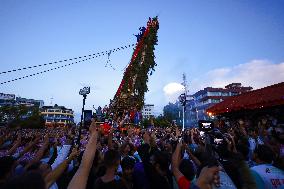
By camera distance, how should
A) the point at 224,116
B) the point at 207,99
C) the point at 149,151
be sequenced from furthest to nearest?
the point at 207,99 → the point at 224,116 → the point at 149,151

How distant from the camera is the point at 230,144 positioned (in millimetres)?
6582

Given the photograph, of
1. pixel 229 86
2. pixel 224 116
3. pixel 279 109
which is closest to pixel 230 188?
pixel 279 109

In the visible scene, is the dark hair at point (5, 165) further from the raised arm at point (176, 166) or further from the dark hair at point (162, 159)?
the dark hair at point (162, 159)

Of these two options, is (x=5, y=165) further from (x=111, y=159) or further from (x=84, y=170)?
(x=84, y=170)

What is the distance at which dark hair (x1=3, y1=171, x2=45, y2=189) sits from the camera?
162 cm

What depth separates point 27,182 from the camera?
165cm

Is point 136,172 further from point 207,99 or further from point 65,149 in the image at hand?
point 207,99

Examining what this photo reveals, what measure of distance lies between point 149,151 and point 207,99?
101 metres

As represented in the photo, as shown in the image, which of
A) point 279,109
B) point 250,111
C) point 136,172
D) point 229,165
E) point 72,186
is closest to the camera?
point 72,186

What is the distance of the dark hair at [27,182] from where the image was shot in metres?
1.62

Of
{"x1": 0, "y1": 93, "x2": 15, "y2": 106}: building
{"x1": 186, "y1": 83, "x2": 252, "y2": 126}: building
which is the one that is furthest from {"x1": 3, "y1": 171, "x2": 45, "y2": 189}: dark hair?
{"x1": 0, "y1": 93, "x2": 15, "y2": 106}: building

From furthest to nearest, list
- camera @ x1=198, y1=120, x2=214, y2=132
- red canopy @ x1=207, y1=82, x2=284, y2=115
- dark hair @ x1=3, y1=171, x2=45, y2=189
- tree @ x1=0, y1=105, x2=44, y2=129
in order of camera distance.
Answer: tree @ x1=0, y1=105, x2=44, y2=129 < red canopy @ x1=207, y1=82, x2=284, y2=115 < camera @ x1=198, y1=120, x2=214, y2=132 < dark hair @ x1=3, y1=171, x2=45, y2=189

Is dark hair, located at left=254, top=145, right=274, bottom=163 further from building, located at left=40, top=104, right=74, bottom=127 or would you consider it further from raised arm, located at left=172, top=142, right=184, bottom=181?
building, located at left=40, top=104, right=74, bottom=127

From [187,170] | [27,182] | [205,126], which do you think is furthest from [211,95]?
[27,182]
